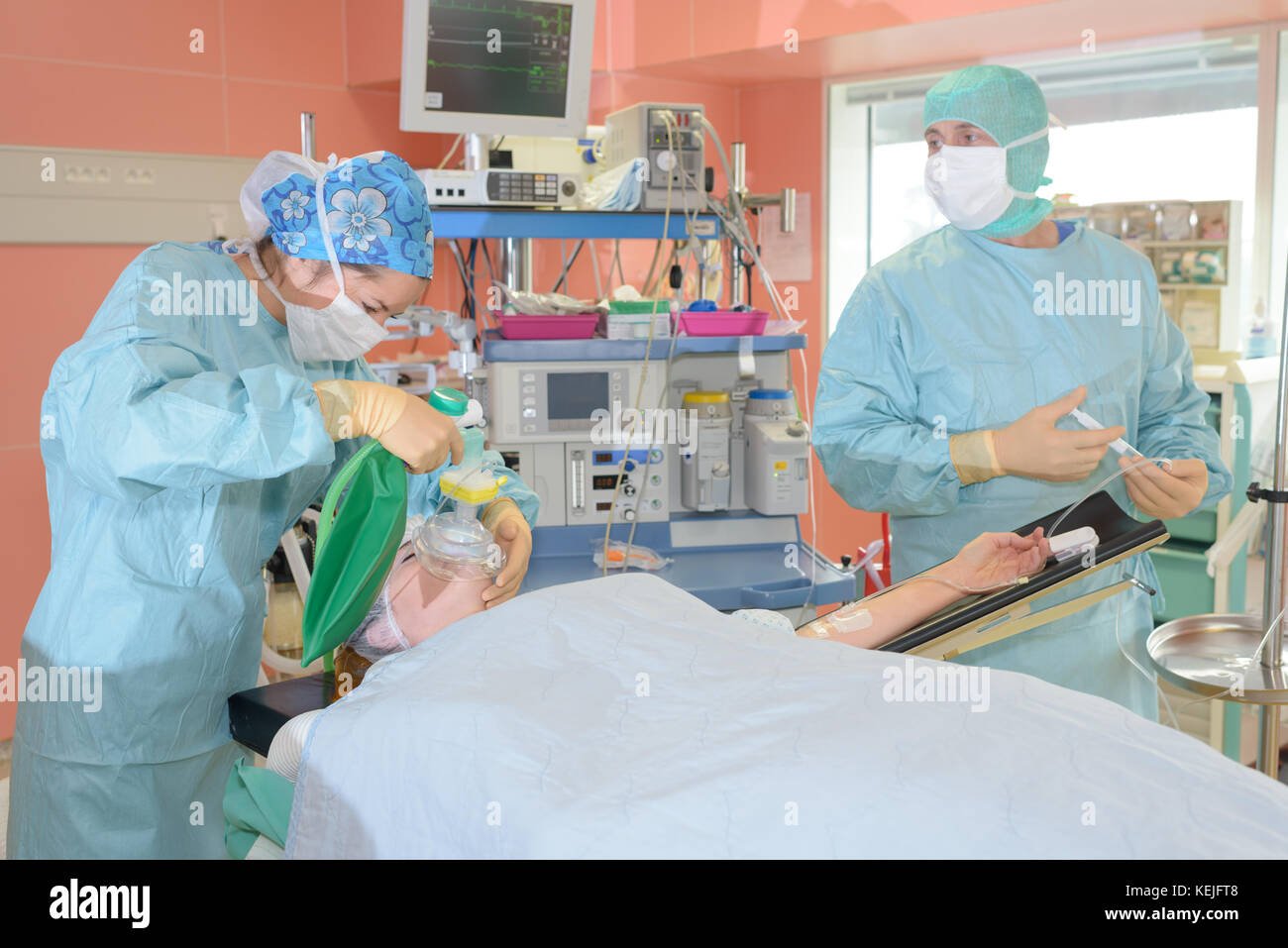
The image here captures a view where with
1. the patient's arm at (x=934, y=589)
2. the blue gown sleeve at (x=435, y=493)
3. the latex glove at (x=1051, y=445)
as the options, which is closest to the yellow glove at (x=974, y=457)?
the latex glove at (x=1051, y=445)

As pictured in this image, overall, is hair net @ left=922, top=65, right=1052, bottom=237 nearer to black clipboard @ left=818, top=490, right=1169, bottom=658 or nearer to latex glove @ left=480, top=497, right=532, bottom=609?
black clipboard @ left=818, top=490, right=1169, bottom=658

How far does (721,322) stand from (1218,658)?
123 cm

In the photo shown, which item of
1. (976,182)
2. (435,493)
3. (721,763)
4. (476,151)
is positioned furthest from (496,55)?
(721,763)

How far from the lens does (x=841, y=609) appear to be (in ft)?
5.98

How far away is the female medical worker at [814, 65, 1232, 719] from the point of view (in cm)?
194

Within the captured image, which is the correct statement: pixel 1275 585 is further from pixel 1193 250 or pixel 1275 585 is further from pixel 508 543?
pixel 1193 250

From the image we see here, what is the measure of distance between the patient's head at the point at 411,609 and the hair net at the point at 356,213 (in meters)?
0.42

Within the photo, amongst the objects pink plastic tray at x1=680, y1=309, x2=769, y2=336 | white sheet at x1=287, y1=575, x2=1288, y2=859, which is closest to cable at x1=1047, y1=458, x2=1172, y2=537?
white sheet at x1=287, y1=575, x2=1288, y2=859

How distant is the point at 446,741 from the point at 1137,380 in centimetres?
139

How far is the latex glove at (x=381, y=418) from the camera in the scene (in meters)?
1.41

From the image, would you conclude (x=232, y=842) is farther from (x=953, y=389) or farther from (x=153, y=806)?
(x=953, y=389)

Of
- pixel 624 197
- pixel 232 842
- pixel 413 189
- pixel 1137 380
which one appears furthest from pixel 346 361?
pixel 1137 380

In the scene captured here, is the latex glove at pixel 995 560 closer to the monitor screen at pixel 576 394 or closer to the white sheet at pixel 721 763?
the white sheet at pixel 721 763

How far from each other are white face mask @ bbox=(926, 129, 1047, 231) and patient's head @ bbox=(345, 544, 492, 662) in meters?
1.01
